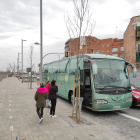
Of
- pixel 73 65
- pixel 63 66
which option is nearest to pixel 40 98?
pixel 73 65

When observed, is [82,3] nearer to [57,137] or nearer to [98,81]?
[98,81]

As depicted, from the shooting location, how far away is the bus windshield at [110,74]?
787 cm

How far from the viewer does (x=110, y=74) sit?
26.5 ft

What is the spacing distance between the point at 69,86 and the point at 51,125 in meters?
4.53

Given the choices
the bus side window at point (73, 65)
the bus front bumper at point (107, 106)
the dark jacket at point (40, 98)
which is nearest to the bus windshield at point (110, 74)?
the bus front bumper at point (107, 106)

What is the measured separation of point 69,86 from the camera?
416 inches

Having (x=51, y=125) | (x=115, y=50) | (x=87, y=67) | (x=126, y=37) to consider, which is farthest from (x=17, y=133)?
(x=115, y=50)

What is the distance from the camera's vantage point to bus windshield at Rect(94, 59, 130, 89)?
25.8 ft

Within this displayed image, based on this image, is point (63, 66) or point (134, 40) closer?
point (63, 66)

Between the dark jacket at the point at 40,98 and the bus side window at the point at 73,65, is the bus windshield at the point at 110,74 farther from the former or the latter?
the dark jacket at the point at 40,98

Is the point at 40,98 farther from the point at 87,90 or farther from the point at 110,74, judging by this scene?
the point at 110,74

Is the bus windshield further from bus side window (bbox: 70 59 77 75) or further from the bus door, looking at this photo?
bus side window (bbox: 70 59 77 75)

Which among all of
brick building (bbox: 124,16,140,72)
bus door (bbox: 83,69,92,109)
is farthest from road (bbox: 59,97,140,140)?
brick building (bbox: 124,16,140,72)

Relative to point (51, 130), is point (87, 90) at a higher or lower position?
higher
